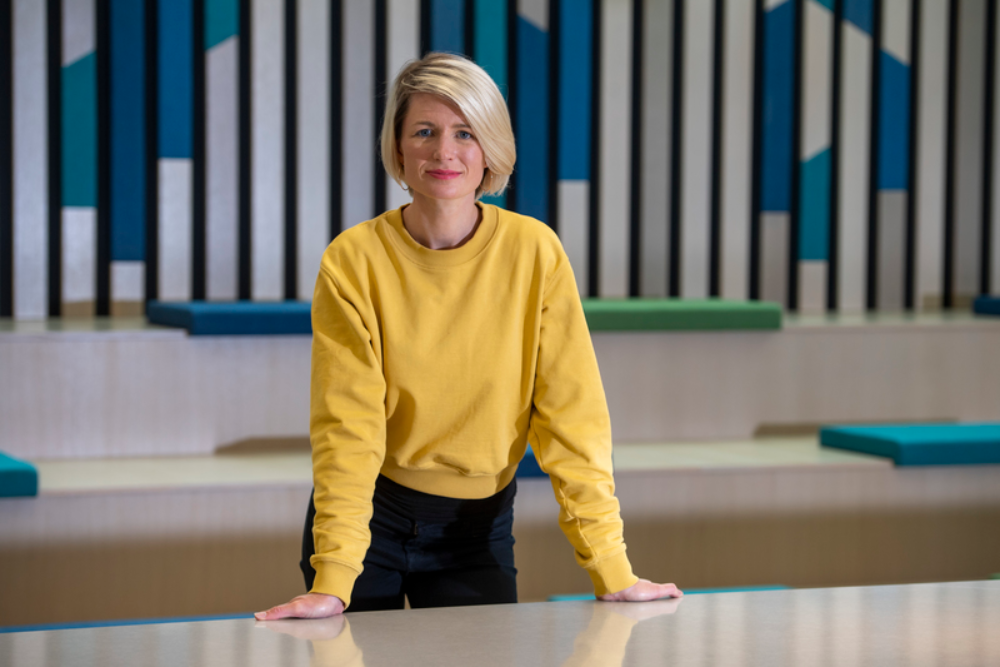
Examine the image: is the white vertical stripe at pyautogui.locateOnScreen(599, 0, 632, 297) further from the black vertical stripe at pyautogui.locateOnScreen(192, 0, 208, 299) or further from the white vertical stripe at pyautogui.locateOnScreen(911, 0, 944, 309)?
the black vertical stripe at pyautogui.locateOnScreen(192, 0, 208, 299)

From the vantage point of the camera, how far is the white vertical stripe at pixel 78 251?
340 cm

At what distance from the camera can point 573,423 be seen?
4.10 ft

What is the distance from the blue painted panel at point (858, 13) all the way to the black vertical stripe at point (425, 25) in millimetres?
1617

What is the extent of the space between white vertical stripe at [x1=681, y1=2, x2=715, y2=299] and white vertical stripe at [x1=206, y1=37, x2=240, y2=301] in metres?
1.61

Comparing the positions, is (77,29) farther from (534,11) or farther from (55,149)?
(534,11)

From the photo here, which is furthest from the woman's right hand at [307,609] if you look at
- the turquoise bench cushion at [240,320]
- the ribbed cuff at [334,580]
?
the turquoise bench cushion at [240,320]

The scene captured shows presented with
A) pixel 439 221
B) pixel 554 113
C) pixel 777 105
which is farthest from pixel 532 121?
pixel 439 221

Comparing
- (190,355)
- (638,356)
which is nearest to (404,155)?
(190,355)

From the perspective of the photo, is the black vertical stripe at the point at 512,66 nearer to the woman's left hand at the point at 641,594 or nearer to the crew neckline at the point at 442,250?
the crew neckline at the point at 442,250

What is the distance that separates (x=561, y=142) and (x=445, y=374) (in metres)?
2.69

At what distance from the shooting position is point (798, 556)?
263 centimetres

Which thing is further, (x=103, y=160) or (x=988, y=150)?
(x=988, y=150)

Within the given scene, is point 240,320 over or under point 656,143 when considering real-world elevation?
under

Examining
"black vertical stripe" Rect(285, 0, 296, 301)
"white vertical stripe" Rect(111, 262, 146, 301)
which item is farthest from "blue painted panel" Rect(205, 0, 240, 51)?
"white vertical stripe" Rect(111, 262, 146, 301)
